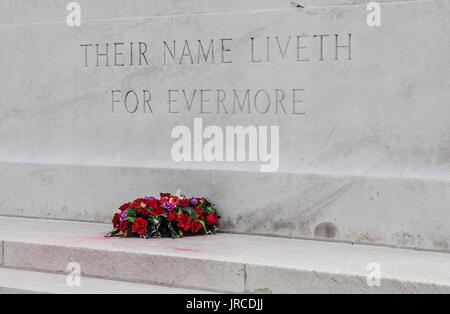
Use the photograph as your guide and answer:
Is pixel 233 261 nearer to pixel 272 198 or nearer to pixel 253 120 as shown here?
pixel 272 198

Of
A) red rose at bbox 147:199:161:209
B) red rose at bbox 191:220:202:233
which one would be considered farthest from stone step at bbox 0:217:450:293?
red rose at bbox 147:199:161:209

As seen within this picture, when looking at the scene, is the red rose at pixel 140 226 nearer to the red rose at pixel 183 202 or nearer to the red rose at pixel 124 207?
the red rose at pixel 124 207

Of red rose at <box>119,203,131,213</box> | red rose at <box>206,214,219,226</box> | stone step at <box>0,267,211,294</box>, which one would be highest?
red rose at <box>119,203,131,213</box>

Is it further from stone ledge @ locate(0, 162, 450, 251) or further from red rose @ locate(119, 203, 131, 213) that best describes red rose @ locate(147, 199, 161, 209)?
stone ledge @ locate(0, 162, 450, 251)

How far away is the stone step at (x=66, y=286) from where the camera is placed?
6129mm

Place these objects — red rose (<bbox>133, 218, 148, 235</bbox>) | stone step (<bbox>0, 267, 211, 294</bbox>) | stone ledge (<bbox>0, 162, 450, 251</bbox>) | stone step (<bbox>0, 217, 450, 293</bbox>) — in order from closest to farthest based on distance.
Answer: stone step (<bbox>0, 217, 450, 293</bbox>)
stone step (<bbox>0, 267, 211, 294</bbox>)
stone ledge (<bbox>0, 162, 450, 251</bbox>)
red rose (<bbox>133, 218, 148, 235</bbox>)

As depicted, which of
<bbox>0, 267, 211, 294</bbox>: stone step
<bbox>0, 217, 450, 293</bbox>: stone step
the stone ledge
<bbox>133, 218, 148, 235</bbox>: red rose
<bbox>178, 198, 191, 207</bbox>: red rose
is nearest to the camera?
<bbox>0, 217, 450, 293</bbox>: stone step

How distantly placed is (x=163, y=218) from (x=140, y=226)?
0.69 ft

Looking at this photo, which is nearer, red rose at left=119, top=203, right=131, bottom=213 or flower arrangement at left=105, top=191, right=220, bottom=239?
flower arrangement at left=105, top=191, right=220, bottom=239

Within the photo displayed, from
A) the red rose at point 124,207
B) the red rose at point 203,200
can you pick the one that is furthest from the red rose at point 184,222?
the red rose at point 124,207

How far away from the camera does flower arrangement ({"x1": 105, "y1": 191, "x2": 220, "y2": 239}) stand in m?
7.23

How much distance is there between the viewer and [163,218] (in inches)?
287

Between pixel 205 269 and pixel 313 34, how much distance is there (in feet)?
7.48

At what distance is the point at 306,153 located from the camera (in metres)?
7.23
